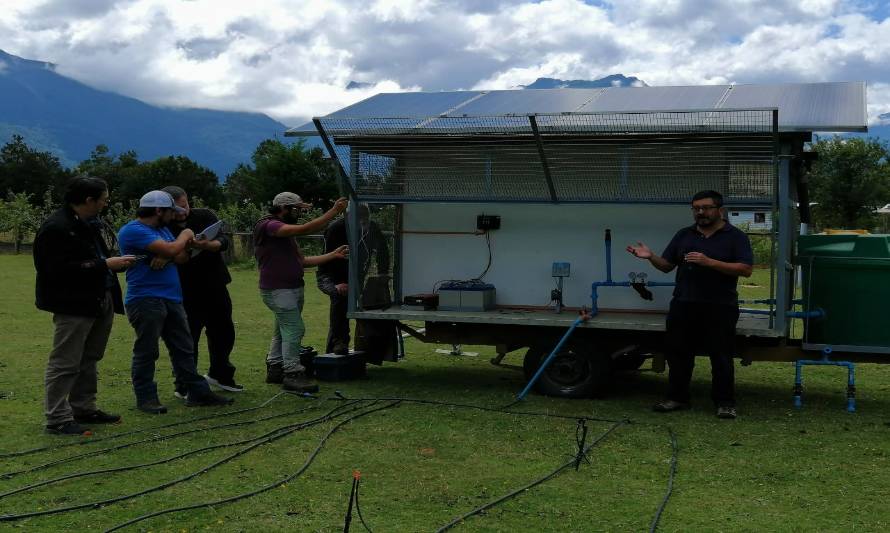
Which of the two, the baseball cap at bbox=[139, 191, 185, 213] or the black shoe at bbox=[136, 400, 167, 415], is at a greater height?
the baseball cap at bbox=[139, 191, 185, 213]

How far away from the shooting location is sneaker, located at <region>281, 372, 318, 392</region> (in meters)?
8.27

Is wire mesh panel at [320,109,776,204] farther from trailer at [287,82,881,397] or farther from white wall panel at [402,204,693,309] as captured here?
white wall panel at [402,204,693,309]

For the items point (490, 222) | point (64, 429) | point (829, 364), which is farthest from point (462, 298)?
point (64, 429)

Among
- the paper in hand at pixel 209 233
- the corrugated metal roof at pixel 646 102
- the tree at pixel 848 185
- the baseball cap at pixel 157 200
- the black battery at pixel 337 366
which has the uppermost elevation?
the tree at pixel 848 185

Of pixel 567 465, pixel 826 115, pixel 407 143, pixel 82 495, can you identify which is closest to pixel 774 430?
pixel 567 465

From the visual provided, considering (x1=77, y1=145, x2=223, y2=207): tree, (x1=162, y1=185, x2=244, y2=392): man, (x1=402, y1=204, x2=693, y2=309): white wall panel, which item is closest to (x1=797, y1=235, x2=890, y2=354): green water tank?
(x1=402, y1=204, x2=693, y2=309): white wall panel

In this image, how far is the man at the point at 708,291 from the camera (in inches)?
292

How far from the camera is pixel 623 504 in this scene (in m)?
5.16

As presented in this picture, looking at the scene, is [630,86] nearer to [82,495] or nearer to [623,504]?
[623,504]

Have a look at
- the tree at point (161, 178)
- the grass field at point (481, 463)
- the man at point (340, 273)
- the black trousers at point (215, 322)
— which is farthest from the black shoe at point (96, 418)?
the tree at point (161, 178)

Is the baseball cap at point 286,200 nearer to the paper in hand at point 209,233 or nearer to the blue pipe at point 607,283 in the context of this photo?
the paper in hand at point 209,233

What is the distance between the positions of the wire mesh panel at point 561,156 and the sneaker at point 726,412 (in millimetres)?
1795

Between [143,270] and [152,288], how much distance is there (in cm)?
15

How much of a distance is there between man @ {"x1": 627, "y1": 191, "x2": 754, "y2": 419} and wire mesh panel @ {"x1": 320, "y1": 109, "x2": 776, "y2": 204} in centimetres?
59
